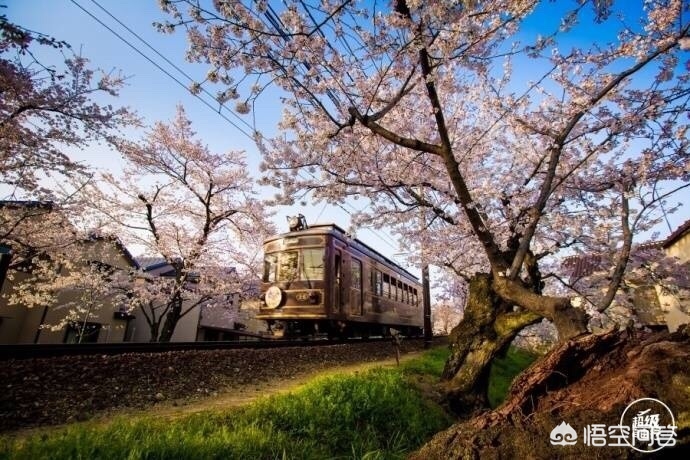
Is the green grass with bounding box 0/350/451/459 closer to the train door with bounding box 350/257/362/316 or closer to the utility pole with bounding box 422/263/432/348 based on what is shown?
the train door with bounding box 350/257/362/316

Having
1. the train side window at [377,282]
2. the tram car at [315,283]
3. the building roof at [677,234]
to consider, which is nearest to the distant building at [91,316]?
the tram car at [315,283]

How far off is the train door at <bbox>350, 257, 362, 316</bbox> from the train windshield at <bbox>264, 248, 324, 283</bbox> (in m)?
1.43

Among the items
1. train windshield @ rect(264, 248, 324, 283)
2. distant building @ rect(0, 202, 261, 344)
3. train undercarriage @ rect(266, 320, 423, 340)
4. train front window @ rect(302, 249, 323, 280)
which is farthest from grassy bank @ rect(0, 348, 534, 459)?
distant building @ rect(0, 202, 261, 344)

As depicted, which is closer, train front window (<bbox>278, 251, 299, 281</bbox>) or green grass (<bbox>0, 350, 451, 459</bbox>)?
green grass (<bbox>0, 350, 451, 459</bbox>)

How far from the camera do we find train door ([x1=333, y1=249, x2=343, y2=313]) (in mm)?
10102

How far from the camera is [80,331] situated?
1692 centimetres

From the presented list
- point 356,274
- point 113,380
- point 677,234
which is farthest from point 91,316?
point 677,234

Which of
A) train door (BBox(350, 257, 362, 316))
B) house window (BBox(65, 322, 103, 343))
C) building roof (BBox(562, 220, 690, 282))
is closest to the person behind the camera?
train door (BBox(350, 257, 362, 316))

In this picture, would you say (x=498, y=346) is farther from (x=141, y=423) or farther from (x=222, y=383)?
(x=141, y=423)

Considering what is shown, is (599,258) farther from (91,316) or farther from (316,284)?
(91,316)

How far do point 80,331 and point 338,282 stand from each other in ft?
47.9

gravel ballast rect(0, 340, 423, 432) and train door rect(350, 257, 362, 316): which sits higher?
train door rect(350, 257, 362, 316)

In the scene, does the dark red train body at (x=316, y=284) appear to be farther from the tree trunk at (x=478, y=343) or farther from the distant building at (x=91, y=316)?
the distant building at (x=91, y=316)

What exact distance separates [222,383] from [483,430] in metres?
4.20
